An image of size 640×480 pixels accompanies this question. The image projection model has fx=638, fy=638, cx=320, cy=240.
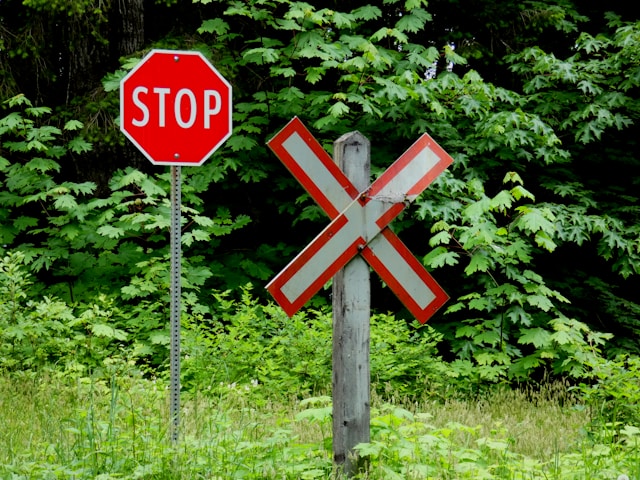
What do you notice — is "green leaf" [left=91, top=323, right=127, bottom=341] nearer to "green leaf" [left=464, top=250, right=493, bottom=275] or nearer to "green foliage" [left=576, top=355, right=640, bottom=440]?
"green leaf" [left=464, top=250, right=493, bottom=275]

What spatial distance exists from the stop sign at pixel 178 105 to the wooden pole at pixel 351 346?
137 centimetres

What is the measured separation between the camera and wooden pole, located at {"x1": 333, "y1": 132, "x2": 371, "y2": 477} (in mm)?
2887

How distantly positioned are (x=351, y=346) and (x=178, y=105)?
2023 mm

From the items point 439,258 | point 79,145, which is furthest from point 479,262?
point 79,145

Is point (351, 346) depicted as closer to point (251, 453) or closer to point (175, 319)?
point (251, 453)

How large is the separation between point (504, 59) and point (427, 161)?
6.40m

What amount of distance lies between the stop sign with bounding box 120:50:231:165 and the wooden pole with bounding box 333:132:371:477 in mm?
1369

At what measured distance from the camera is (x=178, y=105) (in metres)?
4.02

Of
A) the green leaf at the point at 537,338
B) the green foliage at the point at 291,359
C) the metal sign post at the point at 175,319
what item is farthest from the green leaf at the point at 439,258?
the metal sign post at the point at 175,319

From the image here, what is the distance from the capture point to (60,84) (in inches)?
Result: 351

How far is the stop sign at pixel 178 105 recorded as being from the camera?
3.90m

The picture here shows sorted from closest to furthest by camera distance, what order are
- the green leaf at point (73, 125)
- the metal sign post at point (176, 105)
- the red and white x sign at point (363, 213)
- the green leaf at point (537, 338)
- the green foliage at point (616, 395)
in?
the red and white x sign at point (363, 213), the metal sign post at point (176, 105), the green foliage at point (616, 395), the green leaf at point (537, 338), the green leaf at point (73, 125)

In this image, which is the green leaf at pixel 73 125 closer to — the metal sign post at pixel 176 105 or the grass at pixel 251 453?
the metal sign post at pixel 176 105

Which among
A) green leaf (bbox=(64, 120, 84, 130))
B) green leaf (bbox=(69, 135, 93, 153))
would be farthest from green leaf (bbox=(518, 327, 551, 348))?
green leaf (bbox=(64, 120, 84, 130))
